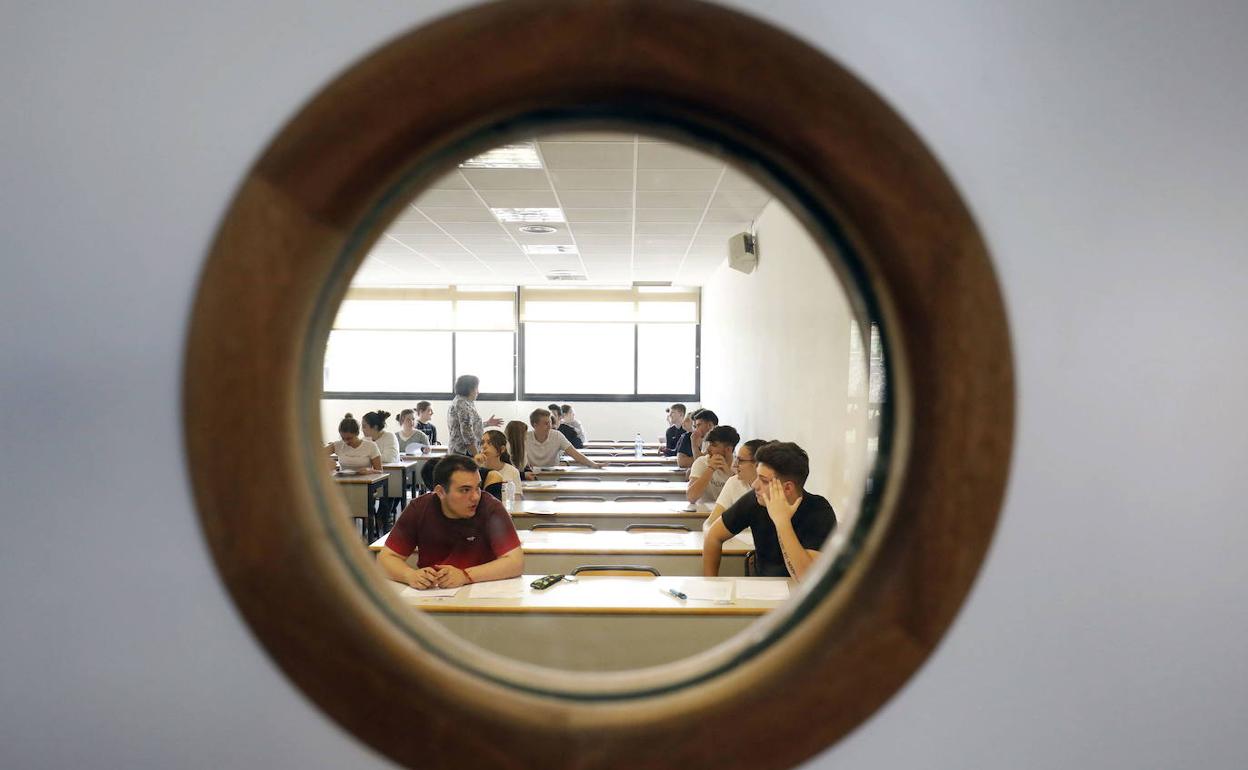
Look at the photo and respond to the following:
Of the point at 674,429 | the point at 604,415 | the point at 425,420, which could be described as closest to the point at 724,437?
the point at 674,429

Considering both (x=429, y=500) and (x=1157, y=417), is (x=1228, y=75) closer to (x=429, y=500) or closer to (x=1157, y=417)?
(x=1157, y=417)

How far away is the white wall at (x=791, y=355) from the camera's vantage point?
3.83m

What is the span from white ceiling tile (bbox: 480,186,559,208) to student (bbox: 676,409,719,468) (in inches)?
80.3

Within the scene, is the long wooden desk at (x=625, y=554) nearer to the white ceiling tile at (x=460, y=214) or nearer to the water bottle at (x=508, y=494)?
the water bottle at (x=508, y=494)

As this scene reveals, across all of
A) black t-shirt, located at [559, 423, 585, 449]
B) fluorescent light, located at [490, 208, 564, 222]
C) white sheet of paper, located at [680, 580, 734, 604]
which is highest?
fluorescent light, located at [490, 208, 564, 222]

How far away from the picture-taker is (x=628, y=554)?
11.2 feet

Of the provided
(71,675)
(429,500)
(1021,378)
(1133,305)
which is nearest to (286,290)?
(71,675)

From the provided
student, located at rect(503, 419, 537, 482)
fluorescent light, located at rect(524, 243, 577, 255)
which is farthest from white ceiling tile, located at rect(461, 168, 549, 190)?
fluorescent light, located at rect(524, 243, 577, 255)

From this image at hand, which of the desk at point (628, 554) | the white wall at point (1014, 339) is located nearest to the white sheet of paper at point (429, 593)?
the desk at point (628, 554)

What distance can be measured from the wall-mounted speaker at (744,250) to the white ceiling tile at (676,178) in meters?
1.25

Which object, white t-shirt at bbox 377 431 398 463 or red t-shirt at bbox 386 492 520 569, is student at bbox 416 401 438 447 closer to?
white t-shirt at bbox 377 431 398 463

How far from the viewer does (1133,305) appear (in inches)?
32.6

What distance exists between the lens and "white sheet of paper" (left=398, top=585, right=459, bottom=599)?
265 cm

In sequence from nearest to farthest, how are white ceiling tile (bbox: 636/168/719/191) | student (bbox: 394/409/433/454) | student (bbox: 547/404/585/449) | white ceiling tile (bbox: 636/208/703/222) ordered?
white ceiling tile (bbox: 636/168/719/191) → white ceiling tile (bbox: 636/208/703/222) → student (bbox: 547/404/585/449) → student (bbox: 394/409/433/454)
